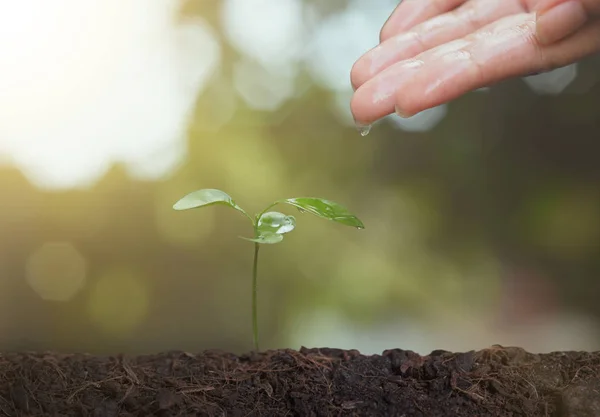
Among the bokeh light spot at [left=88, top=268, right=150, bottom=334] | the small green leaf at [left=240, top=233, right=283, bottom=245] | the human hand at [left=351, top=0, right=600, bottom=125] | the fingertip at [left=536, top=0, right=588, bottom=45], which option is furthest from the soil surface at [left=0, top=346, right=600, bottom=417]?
the fingertip at [left=536, top=0, right=588, bottom=45]

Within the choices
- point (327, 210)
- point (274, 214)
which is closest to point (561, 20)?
point (327, 210)

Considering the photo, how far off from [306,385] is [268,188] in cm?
56

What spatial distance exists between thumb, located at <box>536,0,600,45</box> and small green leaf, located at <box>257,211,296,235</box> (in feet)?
1.81

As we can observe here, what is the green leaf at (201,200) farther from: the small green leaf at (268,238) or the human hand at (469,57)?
the human hand at (469,57)

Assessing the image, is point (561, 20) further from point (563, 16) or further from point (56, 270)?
point (56, 270)

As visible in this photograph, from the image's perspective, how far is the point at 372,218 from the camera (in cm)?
148

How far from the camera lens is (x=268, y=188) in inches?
58.5

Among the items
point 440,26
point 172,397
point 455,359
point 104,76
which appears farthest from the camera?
point 104,76

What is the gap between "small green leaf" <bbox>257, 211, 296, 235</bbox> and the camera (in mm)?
Result: 1142

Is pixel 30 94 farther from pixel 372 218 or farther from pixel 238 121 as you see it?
pixel 372 218

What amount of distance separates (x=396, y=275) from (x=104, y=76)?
837 millimetres

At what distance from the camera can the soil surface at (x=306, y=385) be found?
3.30 feet

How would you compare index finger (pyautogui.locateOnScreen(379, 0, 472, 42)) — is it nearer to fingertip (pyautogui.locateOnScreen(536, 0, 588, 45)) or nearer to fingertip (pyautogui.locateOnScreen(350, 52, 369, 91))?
fingertip (pyautogui.locateOnScreen(350, 52, 369, 91))

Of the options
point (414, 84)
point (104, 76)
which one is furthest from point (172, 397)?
point (104, 76)
